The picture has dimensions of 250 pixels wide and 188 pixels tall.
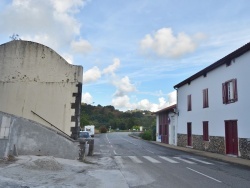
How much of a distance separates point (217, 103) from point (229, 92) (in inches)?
74.4

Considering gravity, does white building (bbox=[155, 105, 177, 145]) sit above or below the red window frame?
below

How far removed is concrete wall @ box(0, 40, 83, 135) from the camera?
16.1 meters

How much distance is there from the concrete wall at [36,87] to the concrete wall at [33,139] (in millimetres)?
2573

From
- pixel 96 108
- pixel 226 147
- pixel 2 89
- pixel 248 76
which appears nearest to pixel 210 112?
pixel 226 147

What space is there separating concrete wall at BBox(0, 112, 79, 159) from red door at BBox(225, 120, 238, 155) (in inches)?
473

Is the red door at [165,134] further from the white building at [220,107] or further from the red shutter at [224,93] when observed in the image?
the red shutter at [224,93]

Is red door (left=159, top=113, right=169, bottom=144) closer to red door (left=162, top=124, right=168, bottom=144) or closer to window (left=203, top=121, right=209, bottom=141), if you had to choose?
red door (left=162, top=124, right=168, bottom=144)

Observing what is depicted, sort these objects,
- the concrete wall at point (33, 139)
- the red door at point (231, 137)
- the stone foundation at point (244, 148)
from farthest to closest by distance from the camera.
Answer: the red door at point (231, 137)
the stone foundation at point (244, 148)
the concrete wall at point (33, 139)

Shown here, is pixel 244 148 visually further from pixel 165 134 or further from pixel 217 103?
pixel 165 134

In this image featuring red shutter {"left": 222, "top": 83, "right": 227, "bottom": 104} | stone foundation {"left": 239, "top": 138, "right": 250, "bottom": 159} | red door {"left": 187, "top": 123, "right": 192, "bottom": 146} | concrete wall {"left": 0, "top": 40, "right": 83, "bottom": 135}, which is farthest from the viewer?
red door {"left": 187, "top": 123, "right": 192, "bottom": 146}

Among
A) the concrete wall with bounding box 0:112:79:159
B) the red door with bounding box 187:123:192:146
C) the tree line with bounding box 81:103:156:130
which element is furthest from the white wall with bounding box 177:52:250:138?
the tree line with bounding box 81:103:156:130

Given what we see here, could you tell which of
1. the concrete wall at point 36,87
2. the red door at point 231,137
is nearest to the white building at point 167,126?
the red door at point 231,137

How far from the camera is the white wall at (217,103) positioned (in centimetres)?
1981

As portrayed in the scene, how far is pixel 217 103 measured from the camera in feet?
78.9
